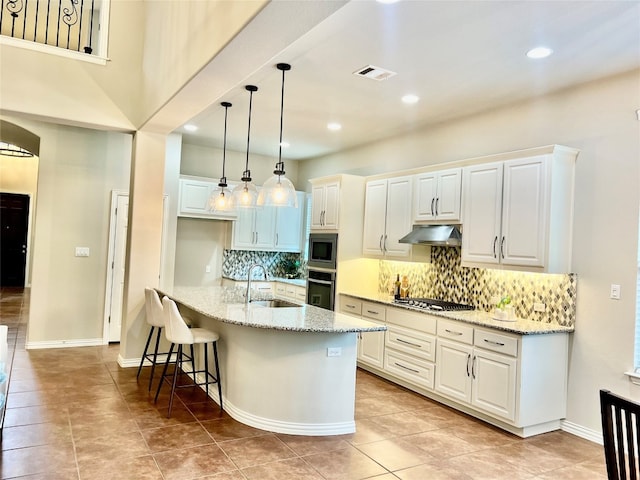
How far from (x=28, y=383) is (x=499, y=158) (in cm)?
498

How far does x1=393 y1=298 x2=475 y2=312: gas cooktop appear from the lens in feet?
15.3

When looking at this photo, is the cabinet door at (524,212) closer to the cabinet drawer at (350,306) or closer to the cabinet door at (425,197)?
the cabinet door at (425,197)

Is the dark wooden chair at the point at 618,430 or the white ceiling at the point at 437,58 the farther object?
the white ceiling at the point at 437,58

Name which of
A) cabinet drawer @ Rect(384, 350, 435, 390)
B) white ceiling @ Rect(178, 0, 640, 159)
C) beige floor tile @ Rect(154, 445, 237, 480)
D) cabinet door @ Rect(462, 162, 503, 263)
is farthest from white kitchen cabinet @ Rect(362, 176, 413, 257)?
beige floor tile @ Rect(154, 445, 237, 480)

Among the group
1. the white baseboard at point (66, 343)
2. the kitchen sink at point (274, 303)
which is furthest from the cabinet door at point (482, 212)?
the white baseboard at point (66, 343)

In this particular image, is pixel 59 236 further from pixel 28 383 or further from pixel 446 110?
pixel 446 110

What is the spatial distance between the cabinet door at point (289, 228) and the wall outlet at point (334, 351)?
418cm

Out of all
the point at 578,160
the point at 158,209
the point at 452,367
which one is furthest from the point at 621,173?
the point at 158,209

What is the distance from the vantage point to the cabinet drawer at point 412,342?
456 cm

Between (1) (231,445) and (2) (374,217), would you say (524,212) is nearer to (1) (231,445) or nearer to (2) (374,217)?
(2) (374,217)

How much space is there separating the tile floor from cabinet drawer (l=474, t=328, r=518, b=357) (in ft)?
2.22

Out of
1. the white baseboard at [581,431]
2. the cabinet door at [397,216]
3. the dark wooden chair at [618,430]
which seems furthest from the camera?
the cabinet door at [397,216]

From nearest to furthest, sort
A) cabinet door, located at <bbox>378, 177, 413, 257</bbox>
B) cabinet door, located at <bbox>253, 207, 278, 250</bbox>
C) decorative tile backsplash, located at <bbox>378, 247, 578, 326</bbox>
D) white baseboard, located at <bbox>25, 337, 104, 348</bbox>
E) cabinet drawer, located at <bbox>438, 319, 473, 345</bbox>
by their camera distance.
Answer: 1. decorative tile backsplash, located at <bbox>378, 247, 578, 326</bbox>
2. cabinet drawer, located at <bbox>438, 319, 473, 345</bbox>
3. cabinet door, located at <bbox>378, 177, 413, 257</bbox>
4. white baseboard, located at <bbox>25, 337, 104, 348</bbox>
5. cabinet door, located at <bbox>253, 207, 278, 250</bbox>

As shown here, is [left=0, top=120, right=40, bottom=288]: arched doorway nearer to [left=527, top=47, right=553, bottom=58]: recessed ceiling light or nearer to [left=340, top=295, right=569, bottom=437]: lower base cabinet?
[left=340, top=295, right=569, bottom=437]: lower base cabinet
